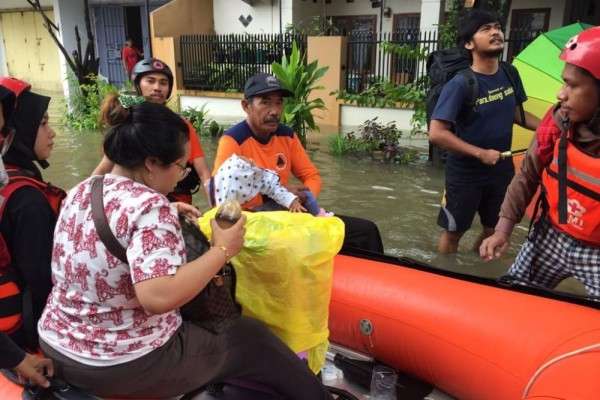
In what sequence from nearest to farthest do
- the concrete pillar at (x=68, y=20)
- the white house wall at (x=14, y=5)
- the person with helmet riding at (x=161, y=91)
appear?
the person with helmet riding at (x=161, y=91), the concrete pillar at (x=68, y=20), the white house wall at (x=14, y=5)

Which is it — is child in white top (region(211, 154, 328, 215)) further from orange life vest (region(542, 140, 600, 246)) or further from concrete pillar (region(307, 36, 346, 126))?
concrete pillar (region(307, 36, 346, 126))

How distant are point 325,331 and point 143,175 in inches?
39.7

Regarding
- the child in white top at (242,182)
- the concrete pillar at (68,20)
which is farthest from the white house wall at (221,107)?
the child in white top at (242,182)

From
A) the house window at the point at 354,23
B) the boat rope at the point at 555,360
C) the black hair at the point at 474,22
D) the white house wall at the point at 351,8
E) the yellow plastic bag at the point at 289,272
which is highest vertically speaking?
the white house wall at the point at 351,8

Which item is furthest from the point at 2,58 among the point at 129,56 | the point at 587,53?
the point at 587,53

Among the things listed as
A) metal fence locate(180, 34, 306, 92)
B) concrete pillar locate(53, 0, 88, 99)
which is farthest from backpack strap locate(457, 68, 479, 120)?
concrete pillar locate(53, 0, 88, 99)

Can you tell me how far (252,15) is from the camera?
13.4m

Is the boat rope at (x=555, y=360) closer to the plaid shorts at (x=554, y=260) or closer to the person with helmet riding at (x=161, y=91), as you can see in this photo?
the plaid shorts at (x=554, y=260)

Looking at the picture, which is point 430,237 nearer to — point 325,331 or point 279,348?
point 325,331

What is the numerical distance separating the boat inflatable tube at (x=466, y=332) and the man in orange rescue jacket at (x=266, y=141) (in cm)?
51

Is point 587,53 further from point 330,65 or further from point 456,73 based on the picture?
point 330,65

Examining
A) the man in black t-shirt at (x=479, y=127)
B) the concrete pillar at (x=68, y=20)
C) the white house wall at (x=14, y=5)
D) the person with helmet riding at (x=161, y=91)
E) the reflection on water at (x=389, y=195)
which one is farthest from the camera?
the white house wall at (x=14, y=5)

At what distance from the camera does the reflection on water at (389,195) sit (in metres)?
4.54

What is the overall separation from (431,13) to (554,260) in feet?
30.0
